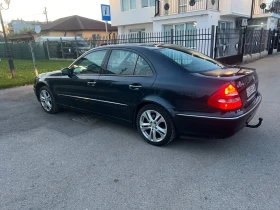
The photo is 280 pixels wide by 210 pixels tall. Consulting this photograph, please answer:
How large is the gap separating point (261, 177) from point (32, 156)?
319 centimetres

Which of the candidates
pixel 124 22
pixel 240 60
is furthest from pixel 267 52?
pixel 124 22

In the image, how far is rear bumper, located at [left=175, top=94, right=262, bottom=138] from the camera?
301 centimetres

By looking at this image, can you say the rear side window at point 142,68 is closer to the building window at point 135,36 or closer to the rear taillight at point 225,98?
the rear taillight at point 225,98

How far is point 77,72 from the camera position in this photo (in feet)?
15.3

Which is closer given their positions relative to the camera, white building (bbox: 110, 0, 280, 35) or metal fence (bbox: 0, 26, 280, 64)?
metal fence (bbox: 0, 26, 280, 64)

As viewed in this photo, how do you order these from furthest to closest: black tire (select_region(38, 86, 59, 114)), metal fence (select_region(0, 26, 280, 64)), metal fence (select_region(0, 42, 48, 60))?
1. metal fence (select_region(0, 42, 48, 60))
2. metal fence (select_region(0, 26, 280, 64))
3. black tire (select_region(38, 86, 59, 114))

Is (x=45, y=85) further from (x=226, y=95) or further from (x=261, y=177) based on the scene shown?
(x=261, y=177)

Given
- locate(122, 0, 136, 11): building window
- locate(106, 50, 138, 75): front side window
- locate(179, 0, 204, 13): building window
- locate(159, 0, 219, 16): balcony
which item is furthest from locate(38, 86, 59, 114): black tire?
locate(122, 0, 136, 11): building window

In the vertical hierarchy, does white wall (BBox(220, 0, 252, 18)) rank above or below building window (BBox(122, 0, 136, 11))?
below

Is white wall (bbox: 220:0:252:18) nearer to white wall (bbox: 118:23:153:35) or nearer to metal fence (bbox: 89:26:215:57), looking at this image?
metal fence (bbox: 89:26:215:57)

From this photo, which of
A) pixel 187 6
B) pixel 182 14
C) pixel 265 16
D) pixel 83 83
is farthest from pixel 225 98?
pixel 265 16

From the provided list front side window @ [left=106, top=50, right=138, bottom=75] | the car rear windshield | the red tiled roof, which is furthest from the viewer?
the red tiled roof

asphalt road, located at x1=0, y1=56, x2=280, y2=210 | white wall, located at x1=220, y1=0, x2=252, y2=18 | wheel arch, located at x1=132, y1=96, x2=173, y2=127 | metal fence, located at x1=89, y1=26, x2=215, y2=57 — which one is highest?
white wall, located at x1=220, y1=0, x2=252, y2=18

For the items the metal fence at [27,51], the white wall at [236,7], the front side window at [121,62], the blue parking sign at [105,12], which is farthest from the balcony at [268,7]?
the front side window at [121,62]
